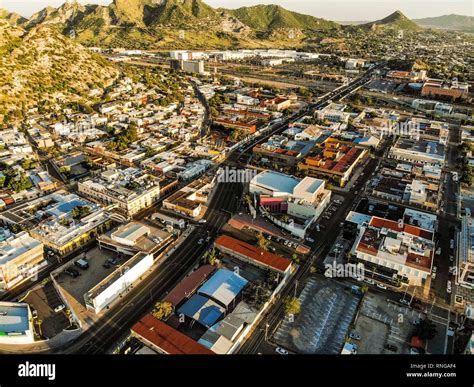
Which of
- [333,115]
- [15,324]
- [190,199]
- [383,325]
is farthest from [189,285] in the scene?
[333,115]

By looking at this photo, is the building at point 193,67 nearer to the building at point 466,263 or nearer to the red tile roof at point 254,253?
the red tile roof at point 254,253

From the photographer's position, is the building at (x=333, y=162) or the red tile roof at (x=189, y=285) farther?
the building at (x=333, y=162)

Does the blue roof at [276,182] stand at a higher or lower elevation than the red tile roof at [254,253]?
higher

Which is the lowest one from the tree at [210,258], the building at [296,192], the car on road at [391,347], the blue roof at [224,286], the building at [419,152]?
the car on road at [391,347]

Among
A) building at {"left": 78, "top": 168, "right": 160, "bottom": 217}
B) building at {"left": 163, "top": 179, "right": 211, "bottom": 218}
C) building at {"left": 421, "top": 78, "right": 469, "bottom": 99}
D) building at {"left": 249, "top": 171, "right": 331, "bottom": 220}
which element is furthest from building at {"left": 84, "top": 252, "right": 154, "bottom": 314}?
building at {"left": 421, "top": 78, "right": 469, "bottom": 99}

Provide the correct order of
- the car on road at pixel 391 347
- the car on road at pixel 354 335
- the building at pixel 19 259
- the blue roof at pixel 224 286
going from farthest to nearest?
the building at pixel 19 259, the blue roof at pixel 224 286, the car on road at pixel 354 335, the car on road at pixel 391 347

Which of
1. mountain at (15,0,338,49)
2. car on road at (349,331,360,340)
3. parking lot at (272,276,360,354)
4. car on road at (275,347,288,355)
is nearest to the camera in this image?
car on road at (275,347,288,355)

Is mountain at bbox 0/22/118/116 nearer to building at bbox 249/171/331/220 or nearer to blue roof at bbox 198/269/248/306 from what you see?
building at bbox 249/171/331/220

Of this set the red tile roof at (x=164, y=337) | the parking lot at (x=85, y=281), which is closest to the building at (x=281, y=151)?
the parking lot at (x=85, y=281)
